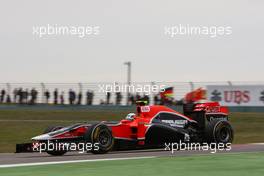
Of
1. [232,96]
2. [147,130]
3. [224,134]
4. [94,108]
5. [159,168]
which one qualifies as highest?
[232,96]

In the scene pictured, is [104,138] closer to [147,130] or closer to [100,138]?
[100,138]

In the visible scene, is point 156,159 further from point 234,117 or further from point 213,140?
point 234,117

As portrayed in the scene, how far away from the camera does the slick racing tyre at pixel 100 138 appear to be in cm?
1382

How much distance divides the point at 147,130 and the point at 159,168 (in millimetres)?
4961

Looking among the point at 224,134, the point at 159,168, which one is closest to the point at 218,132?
the point at 224,134

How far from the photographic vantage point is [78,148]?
1382cm

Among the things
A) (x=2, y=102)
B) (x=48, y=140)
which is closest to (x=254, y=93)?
(x=2, y=102)

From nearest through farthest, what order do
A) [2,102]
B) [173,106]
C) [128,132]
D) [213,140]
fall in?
[128,132] → [213,140] → [173,106] → [2,102]

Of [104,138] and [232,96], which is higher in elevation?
Answer: [232,96]

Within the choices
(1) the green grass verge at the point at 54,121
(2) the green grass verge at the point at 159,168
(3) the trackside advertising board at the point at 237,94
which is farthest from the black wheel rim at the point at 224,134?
(3) the trackside advertising board at the point at 237,94

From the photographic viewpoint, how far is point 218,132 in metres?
15.9

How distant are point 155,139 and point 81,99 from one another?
65.5 ft

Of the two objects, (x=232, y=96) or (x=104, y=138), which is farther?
(x=232, y=96)

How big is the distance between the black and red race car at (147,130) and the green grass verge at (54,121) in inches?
180
